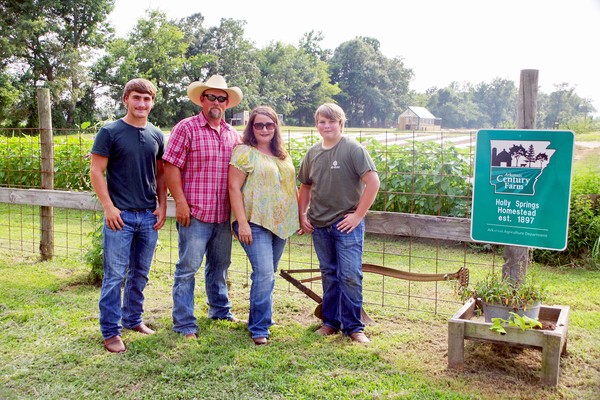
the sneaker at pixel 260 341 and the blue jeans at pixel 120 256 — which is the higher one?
the blue jeans at pixel 120 256

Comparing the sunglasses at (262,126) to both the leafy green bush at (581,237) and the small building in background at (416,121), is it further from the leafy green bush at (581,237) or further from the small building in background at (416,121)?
the small building in background at (416,121)

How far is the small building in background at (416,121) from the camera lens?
6856 cm

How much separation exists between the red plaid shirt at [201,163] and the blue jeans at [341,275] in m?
0.79

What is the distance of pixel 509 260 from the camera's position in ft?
12.9

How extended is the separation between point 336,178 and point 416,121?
225 ft

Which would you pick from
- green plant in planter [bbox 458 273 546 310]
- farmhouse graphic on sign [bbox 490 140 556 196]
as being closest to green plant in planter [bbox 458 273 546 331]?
Result: green plant in planter [bbox 458 273 546 310]

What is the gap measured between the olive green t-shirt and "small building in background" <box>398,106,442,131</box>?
211ft

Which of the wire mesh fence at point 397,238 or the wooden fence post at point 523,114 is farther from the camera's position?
the wire mesh fence at point 397,238

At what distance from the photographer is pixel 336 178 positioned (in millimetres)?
3926

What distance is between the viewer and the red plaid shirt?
152 inches

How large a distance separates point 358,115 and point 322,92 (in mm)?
14438

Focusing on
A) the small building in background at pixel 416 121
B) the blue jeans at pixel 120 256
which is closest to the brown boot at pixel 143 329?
the blue jeans at pixel 120 256

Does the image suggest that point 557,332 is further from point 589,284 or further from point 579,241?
point 579,241

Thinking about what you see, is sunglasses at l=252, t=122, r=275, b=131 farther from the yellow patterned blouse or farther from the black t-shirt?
the black t-shirt
